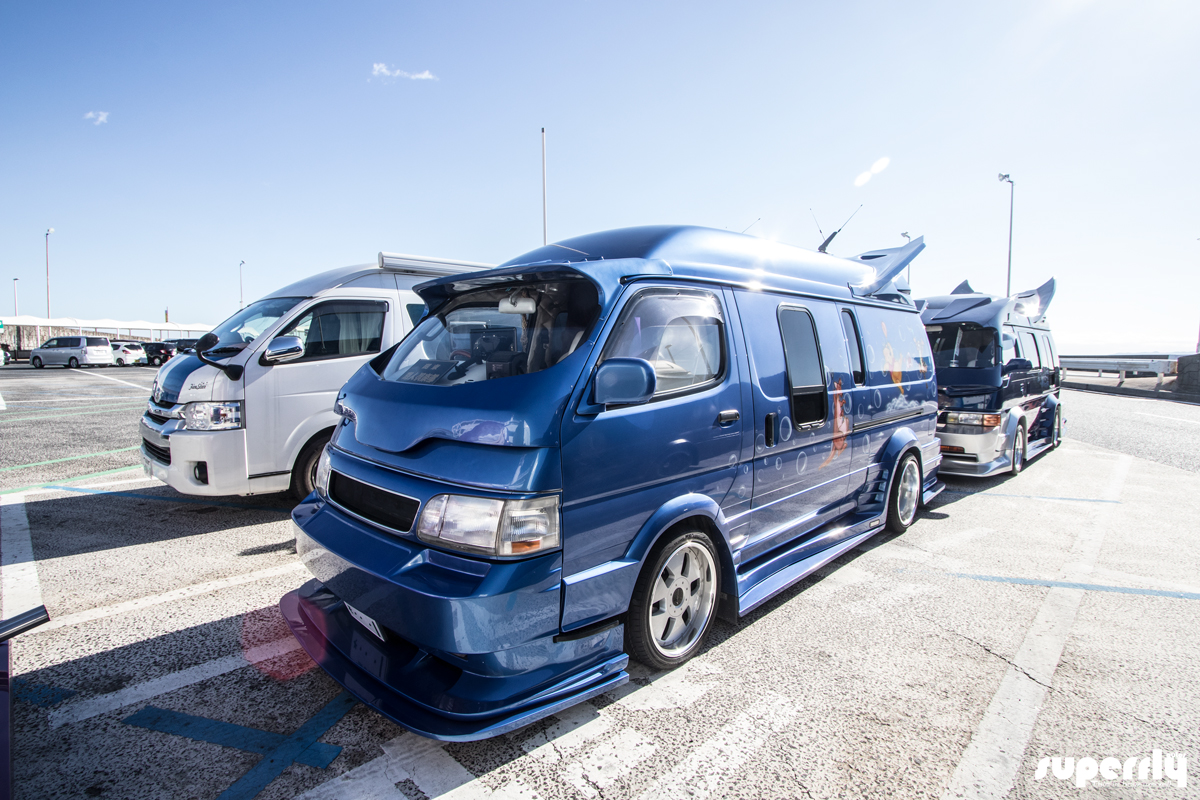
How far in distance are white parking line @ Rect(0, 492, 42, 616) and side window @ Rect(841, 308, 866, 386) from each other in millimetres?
5567

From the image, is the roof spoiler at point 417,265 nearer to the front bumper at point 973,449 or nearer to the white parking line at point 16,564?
the white parking line at point 16,564

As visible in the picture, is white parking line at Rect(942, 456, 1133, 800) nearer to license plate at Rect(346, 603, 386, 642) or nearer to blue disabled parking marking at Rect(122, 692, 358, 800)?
license plate at Rect(346, 603, 386, 642)

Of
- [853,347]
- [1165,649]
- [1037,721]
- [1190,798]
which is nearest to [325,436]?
[853,347]

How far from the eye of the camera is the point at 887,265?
17.3ft

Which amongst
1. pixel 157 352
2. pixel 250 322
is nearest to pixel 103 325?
pixel 157 352

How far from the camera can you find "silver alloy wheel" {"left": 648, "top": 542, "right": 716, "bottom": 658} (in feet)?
9.59

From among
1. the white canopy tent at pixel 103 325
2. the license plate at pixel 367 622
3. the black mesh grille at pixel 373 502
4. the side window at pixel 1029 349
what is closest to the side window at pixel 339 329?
the black mesh grille at pixel 373 502

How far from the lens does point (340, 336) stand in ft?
18.5

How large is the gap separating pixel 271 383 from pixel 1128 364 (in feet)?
117

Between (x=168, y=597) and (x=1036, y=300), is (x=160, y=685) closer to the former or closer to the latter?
(x=168, y=597)

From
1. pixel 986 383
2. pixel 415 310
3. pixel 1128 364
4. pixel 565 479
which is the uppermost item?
pixel 415 310

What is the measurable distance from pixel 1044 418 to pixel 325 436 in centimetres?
1029

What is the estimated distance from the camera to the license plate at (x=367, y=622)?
2.50m

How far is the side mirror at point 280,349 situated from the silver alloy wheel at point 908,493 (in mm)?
5455
